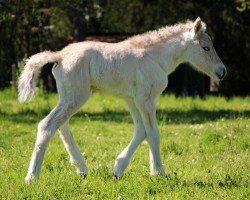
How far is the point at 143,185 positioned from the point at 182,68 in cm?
1440

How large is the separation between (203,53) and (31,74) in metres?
2.25

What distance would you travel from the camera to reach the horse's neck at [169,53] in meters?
7.03

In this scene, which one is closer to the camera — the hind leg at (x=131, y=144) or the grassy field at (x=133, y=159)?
the grassy field at (x=133, y=159)

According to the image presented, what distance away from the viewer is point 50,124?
21.1 feet

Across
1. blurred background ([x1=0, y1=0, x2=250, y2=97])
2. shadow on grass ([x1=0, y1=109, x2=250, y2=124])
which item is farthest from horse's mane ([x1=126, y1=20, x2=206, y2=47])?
blurred background ([x1=0, y1=0, x2=250, y2=97])

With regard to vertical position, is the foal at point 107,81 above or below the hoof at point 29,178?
above

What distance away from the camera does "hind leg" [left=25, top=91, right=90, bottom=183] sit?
6316 millimetres

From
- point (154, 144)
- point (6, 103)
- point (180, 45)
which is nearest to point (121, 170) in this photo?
point (154, 144)

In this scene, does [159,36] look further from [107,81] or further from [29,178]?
[29,178]

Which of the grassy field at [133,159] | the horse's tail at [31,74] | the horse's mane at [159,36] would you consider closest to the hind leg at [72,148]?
the grassy field at [133,159]

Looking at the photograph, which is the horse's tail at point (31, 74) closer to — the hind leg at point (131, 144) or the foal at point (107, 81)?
the foal at point (107, 81)

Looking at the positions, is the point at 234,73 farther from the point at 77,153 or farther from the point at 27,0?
the point at 77,153

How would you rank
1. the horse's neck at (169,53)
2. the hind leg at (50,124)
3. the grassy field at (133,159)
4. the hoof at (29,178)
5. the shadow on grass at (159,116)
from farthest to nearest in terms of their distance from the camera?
the shadow on grass at (159,116), the horse's neck at (169,53), the hind leg at (50,124), the hoof at (29,178), the grassy field at (133,159)

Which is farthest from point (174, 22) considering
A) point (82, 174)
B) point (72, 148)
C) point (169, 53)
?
point (82, 174)
